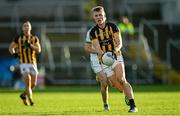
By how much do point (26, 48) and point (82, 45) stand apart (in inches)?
634

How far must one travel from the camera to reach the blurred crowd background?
37.1m

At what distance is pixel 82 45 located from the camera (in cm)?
3828

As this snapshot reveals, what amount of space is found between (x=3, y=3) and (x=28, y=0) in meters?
1.59

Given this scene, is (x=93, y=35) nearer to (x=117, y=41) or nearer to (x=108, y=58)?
(x=117, y=41)

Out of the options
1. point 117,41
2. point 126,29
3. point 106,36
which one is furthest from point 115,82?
point 126,29

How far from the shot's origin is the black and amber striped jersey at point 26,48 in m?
22.1

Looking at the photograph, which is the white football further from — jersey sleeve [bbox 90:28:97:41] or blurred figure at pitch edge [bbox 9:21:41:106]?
blurred figure at pitch edge [bbox 9:21:41:106]

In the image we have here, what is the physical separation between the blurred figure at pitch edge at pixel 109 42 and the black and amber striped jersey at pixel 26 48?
4.51 metres

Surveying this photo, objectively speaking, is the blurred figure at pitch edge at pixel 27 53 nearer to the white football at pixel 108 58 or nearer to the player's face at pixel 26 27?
the player's face at pixel 26 27

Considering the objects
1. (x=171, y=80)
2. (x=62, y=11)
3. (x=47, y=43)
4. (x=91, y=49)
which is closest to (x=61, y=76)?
(x=47, y=43)

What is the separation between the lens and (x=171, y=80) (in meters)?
37.5

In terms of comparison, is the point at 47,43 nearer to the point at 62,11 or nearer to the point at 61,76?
the point at 61,76

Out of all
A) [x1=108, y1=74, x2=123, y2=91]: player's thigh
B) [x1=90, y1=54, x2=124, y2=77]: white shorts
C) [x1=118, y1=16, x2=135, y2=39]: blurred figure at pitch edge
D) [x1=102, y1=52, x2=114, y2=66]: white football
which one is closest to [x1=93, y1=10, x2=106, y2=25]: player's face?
[x1=102, y1=52, x2=114, y2=66]: white football

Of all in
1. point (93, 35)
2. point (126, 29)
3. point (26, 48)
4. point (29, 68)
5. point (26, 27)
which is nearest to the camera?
point (93, 35)
